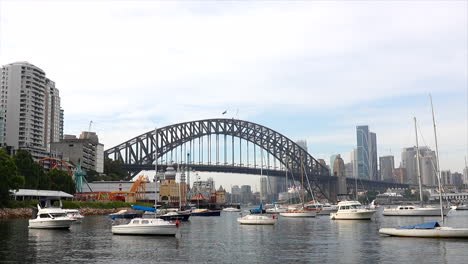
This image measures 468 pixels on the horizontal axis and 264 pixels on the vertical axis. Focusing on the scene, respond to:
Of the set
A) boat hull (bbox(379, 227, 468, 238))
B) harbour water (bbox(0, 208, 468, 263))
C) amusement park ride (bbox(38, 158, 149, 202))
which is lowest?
harbour water (bbox(0, 208, 468, 263))

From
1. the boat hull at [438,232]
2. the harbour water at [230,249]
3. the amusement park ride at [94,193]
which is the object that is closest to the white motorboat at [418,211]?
the harbour water at [230,249]

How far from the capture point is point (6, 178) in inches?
3797

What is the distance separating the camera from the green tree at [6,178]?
314ft

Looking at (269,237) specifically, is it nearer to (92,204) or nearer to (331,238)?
(331,238)

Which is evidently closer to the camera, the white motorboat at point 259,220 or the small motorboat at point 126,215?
the white motorboat at point 259,220

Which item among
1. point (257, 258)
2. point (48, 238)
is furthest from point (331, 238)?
point (48, 238)

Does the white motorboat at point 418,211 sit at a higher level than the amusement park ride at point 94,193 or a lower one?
lower

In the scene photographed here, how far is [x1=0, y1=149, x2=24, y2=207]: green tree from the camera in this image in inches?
3770

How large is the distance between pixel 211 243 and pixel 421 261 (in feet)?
76.5

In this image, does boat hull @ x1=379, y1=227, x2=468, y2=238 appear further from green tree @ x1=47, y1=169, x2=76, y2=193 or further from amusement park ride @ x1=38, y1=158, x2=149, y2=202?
amusement park ride @ x1=38, y1=158, x2=149, y2=202

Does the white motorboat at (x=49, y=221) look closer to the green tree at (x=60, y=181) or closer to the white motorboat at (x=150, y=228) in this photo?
the white motorboat at (x=150, y=228)

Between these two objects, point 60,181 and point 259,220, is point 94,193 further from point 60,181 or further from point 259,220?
point 259,220

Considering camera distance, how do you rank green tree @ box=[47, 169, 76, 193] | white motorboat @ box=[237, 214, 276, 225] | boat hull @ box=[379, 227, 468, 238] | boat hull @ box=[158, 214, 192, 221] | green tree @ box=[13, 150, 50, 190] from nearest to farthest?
1. boat hull @ box=[379, 227, 468, 238]
2. white motorboat @ box=[237, 214, 276, 225]
3. boat hull @ box=[158, 214, 192, 221]
4. green tree @ box=[13, 150, 50, 190]
5. green tree @ box=[47, 169, 76, 193]

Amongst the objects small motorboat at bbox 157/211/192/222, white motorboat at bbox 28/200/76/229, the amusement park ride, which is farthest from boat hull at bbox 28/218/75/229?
the amusement park ride
